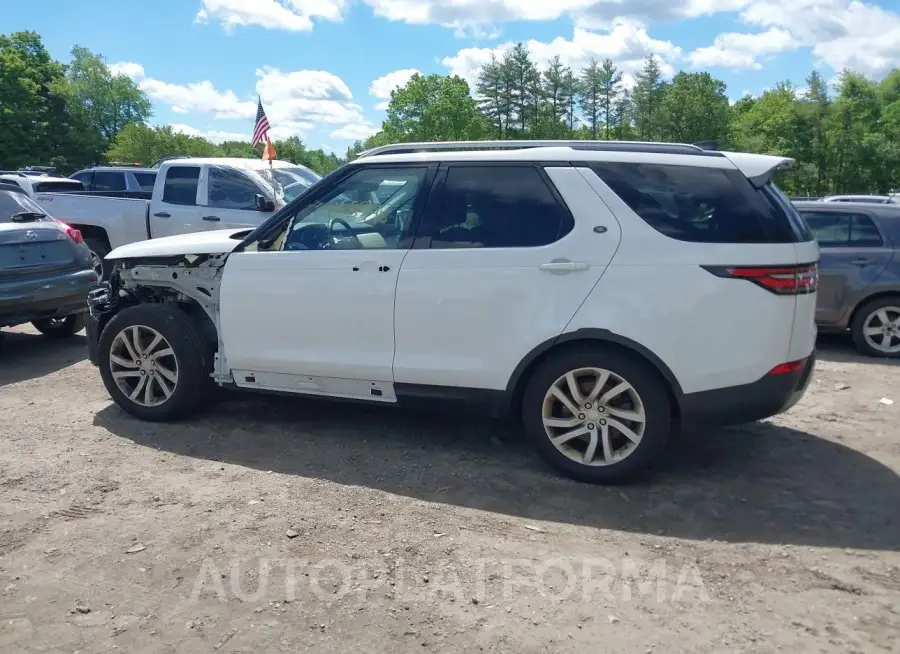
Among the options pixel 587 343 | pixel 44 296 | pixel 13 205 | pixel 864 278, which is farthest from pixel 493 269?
pixel 13 205

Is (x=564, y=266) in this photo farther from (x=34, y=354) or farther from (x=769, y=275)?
(x=34, y=354)

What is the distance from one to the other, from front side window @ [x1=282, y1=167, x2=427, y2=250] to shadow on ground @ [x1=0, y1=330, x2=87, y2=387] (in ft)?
12.2

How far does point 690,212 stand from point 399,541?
235 centimetres

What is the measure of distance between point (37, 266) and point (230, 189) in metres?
3.60

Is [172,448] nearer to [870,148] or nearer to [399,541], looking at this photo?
[399,541]

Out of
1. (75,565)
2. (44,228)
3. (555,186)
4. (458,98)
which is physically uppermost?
(458,98)

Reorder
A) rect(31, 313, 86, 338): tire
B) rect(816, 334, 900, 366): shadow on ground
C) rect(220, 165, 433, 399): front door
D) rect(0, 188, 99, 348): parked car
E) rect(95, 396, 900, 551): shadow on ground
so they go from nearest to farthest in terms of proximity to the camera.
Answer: rect(95, 396, 900, 551): shadow on ground < rect(220, 165, 433, 399): front door < rect(0, 188, 99, 348): parked car < rect(816, 334, 900, 366): shadow on ground < rect(31, 313, 86, 338): tire

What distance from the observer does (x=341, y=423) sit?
564 cm

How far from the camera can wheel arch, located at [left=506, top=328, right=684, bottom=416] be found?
4.27 m

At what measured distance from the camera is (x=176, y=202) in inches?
442

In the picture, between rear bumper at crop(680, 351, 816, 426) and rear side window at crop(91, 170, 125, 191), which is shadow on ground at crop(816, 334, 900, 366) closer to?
rear bumper at crop(680, 351, 816, 426)

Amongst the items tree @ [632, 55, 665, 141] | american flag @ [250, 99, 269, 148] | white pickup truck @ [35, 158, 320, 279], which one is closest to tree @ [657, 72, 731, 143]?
tree @ [632, 55, 665, 141]

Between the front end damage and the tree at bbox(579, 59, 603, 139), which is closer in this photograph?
the front end damage

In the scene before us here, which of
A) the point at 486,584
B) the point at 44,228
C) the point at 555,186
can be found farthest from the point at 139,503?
the point at 44,228
